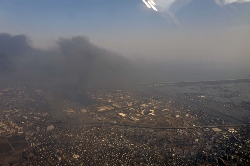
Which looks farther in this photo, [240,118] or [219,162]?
[240,118]

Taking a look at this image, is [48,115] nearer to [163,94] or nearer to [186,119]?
[186,119]

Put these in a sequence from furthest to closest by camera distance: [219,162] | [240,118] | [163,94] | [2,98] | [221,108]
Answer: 1. [163,94]
2. [2,98]
3. [221,108]
4. [240,118]
5. [219,162]

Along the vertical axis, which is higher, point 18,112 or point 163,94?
point 163,94

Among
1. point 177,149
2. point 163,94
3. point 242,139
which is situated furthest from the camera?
point 163,94

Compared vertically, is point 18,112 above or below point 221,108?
below

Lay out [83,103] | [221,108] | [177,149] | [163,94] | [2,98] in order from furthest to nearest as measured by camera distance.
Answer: [163,94] → [2,98] → [83,103] → [221,108] → [177,149]

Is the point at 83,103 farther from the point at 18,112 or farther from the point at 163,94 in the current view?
the point at 163,94

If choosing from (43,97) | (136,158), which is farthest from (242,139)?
(43,97)

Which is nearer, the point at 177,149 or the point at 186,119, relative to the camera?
the point at 177,149

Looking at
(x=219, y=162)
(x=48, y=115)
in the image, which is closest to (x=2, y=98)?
(x=48, y=115)

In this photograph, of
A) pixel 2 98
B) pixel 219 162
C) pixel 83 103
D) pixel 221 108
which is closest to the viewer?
pixel 219 162
